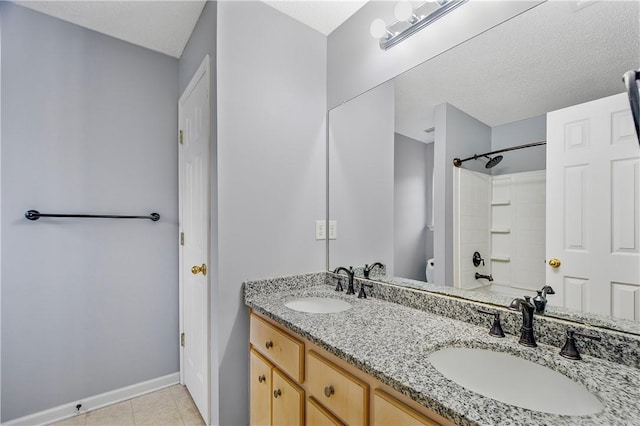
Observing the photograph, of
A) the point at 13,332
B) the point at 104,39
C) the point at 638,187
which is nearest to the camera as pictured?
the point at 638,187

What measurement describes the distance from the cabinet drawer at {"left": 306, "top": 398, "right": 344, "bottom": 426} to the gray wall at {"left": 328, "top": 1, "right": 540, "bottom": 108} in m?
1.47

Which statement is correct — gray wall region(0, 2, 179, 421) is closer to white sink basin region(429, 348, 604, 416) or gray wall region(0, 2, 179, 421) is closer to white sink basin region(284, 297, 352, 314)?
white sink basin region(284, 297, 352, 314)

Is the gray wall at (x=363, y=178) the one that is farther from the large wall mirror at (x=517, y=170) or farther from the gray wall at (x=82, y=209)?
the gray wall at (x=82, y=209)

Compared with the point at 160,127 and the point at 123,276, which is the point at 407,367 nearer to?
the point at 123,276

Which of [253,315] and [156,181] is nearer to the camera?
[253,315]

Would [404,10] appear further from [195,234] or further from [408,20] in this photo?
[195,234]

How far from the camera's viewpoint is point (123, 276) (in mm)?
1979

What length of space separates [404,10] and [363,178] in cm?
83

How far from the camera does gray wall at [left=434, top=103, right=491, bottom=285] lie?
3.79ft

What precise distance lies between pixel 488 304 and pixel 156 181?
7.21 feet

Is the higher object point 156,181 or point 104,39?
point 104,39

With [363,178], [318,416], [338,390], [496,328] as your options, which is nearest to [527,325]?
[496,328]

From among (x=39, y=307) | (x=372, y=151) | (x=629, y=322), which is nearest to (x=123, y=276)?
(x=39, y=307)

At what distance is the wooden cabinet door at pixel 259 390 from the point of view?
50.4 inches
